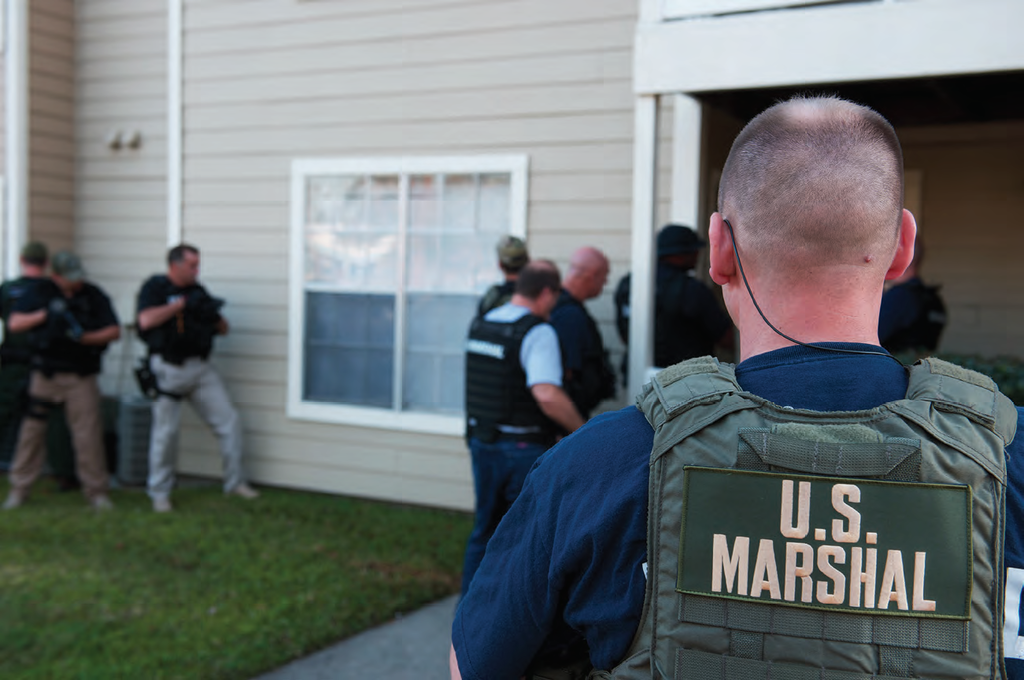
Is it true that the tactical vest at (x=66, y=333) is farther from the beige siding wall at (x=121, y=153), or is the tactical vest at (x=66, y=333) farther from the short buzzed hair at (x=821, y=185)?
the short buzzed hair at (x=821, y=185)

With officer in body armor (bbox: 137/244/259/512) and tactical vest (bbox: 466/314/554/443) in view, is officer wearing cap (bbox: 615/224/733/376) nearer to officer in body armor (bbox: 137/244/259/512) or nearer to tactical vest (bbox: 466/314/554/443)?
tactical vest (bbox: 466/314/554/443)

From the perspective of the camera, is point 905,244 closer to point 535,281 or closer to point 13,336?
point 535,281

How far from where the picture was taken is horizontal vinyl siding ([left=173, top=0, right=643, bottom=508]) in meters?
6.33

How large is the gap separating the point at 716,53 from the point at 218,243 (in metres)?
4.92

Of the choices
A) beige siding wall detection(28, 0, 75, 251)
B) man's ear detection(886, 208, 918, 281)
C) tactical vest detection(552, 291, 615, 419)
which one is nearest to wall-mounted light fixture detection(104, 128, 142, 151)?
beige siding wall detection(28, 0, 75, 251)

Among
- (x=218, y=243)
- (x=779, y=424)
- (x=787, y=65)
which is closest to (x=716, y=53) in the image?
(x=787, y=65)

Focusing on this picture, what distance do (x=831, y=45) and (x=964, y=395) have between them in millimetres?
3218

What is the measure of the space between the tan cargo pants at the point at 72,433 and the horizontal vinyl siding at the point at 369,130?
3.49 feet

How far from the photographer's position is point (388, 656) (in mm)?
4457

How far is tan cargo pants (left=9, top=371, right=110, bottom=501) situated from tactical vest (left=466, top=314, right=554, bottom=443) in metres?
3.91

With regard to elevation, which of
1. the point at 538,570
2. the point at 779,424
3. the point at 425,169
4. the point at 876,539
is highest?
the point at 425,169

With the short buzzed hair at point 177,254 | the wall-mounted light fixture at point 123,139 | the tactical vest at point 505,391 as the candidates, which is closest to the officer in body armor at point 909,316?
the tactical vest at point 505,391

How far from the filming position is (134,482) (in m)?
7.91

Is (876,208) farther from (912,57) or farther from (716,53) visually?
(716,53)
